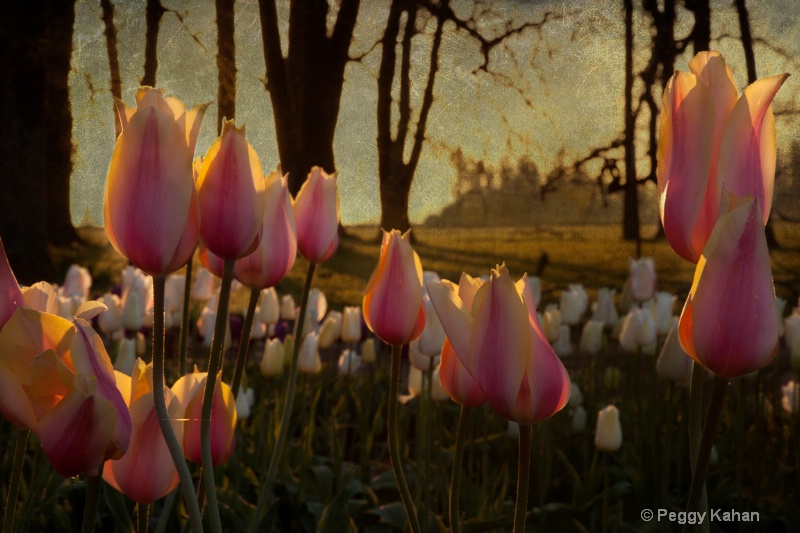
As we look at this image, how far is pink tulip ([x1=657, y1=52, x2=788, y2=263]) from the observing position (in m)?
0.31

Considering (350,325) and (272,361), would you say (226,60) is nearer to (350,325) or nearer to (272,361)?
(350,325)

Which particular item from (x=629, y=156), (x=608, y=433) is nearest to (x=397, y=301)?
(x=608, y=433)

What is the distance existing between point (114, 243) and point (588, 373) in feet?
5.29

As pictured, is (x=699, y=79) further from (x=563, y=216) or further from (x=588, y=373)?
(x=563, y=216)

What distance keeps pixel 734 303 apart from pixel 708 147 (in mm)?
77

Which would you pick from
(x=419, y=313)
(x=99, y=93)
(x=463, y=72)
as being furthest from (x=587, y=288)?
(x=419, y=313)

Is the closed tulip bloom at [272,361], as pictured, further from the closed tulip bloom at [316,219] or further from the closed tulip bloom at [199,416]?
the closed tulip bloom at [199,416]

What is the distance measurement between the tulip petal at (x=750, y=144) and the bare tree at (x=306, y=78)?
1691mm

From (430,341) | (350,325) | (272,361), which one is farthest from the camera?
(350,325)

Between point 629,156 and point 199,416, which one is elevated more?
point 629,156

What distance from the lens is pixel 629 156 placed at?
6.72 ft

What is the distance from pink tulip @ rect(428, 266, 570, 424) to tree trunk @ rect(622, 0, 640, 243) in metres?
1.80

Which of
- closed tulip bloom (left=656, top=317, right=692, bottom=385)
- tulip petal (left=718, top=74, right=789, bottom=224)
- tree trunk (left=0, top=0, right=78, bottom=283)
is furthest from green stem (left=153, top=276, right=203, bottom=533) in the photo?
tree trunk (left=0, top=0, right=78, bottom=283)

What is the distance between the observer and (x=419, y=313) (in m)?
0.44
